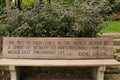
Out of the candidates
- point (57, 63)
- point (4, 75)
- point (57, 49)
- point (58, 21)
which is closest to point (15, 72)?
point (4, 75)

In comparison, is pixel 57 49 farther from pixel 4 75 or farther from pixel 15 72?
pixel 4 75

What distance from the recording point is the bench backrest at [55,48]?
208 inches

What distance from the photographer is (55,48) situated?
5.29m

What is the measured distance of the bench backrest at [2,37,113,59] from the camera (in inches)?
208

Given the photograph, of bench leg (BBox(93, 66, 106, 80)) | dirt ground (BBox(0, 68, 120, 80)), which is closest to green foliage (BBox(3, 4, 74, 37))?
dirt ground (BBox(0, 68, 120, 80))

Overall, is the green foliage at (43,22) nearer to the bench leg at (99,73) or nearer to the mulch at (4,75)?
the mulch at (4,75)

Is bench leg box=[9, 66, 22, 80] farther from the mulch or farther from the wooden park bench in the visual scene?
the mulch

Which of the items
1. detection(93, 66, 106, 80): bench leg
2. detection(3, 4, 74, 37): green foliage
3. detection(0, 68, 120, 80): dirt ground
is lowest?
detection(0, 68, 120, 80): dirt ground

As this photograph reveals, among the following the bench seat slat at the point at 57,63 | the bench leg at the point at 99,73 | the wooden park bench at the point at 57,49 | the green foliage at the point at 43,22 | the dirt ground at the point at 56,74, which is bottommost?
the dirt ground at the point at 56,74

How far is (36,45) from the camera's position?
17.4 ft

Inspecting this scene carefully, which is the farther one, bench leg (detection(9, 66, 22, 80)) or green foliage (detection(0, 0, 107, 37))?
green foliage (detection(0, 0, 107, 37))

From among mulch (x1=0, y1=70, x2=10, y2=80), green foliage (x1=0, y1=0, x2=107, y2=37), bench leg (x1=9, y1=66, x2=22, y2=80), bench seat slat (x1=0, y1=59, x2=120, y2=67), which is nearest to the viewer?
bench seat slat (x1=0, y1=59, x2=120, y2=67)

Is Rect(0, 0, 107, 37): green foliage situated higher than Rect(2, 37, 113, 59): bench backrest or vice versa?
Rect(0, 0, 107, 37): green foliage

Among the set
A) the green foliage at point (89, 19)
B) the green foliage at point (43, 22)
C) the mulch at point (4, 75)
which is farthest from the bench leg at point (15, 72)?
the green foliage at point (89, 19)
